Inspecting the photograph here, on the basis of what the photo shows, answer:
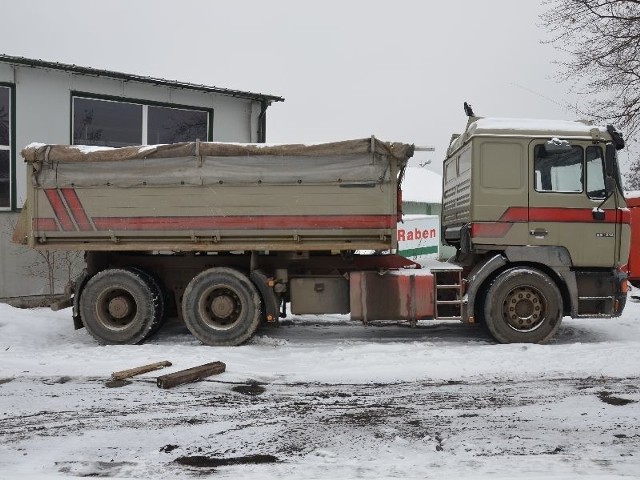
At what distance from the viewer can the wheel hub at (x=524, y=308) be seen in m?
7.65

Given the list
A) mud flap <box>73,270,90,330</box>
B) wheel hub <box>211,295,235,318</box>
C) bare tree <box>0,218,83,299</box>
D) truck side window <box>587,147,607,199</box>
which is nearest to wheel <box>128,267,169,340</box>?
mud flap <box>73,270,90,330</box>

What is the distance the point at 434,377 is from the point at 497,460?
7.34 feet

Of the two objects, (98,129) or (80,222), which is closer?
(80,222)

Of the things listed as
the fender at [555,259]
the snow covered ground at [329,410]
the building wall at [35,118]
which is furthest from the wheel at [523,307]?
the building wall at [35,118]

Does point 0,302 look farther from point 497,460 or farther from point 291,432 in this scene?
point 497,460

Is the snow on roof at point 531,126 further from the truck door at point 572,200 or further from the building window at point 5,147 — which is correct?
the building window at point 5,147

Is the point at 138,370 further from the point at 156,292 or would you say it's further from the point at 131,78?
the point at 131,78

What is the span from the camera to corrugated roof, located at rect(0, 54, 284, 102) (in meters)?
10.5

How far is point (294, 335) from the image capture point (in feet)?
28.1

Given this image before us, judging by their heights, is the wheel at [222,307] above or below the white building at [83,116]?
below

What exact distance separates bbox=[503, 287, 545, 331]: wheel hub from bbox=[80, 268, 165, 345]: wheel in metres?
4.99

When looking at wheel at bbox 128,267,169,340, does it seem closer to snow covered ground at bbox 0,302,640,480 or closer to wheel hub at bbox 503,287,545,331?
snow covered ground at bbox 0,302,640,480

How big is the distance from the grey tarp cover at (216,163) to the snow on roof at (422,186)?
20462 millimetres

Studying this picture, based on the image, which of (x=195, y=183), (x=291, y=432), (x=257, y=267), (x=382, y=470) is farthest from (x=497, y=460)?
(x=195, y=183)
